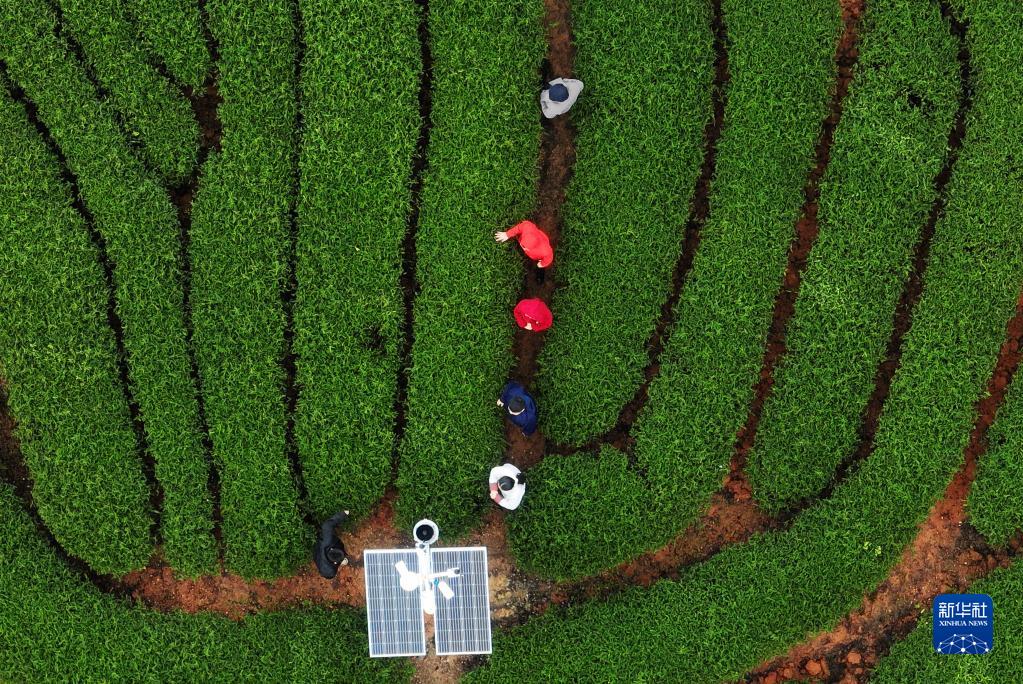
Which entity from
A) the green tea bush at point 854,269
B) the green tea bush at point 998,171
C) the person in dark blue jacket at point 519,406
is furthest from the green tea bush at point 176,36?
the green tea bush at point 998,171

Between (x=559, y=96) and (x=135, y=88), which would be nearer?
(x=559, y=96)

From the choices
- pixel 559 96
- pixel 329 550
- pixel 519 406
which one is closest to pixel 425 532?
pixel 329 550

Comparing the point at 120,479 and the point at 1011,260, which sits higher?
the point at 1011,260

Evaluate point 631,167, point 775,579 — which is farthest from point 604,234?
point 775,579

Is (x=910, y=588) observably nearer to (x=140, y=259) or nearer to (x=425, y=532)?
(x=425, y=532)

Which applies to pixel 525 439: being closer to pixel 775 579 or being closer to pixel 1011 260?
pixel 775 579

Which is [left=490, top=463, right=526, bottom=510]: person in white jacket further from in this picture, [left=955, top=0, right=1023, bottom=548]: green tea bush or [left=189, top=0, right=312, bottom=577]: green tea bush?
[left=955, top=0, right=1023, bottom=548]: green tea bush
